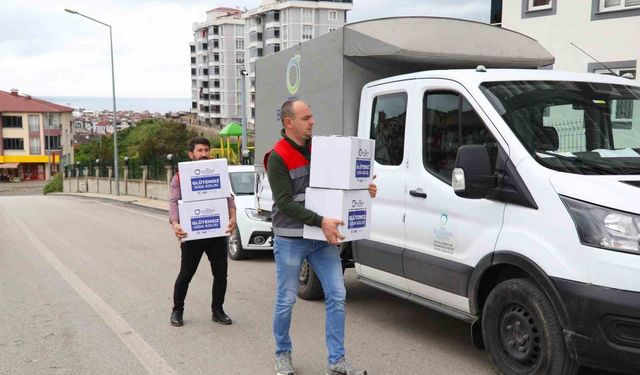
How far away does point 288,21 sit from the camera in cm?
9856

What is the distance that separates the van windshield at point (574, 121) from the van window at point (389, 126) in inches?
34.7

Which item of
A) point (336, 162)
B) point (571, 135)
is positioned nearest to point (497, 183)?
point (571, 135)

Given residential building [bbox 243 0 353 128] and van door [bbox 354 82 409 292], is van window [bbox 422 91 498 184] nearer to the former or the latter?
van door [bbox 354 82 409 292]

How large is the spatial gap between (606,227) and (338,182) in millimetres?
1598

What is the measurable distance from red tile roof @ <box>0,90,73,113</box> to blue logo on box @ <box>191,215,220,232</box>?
284 feet

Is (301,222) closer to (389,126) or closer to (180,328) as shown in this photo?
(389,126)

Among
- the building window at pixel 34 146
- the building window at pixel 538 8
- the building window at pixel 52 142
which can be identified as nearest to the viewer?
the building window at pixel 538 8

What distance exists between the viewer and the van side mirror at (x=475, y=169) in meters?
3.98

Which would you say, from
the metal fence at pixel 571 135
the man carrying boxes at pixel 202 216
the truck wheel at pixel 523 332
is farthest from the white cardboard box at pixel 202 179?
the metal fence at pixel 571 135

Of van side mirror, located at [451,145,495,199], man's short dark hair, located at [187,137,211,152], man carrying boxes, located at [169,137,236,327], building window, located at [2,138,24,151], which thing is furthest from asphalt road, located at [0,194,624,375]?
building window, located at [2,138,24,151]

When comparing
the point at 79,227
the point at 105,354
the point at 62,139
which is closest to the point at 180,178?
the point at 105,354

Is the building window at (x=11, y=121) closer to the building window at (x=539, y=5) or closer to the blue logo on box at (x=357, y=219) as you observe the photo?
the building window at (x=539, y=5)

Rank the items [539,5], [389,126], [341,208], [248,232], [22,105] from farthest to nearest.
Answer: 1. [22,105]
2. [539,5]
3. [248,232]
4. [389,126]
5. [341,208]

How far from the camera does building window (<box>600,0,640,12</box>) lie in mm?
13922
